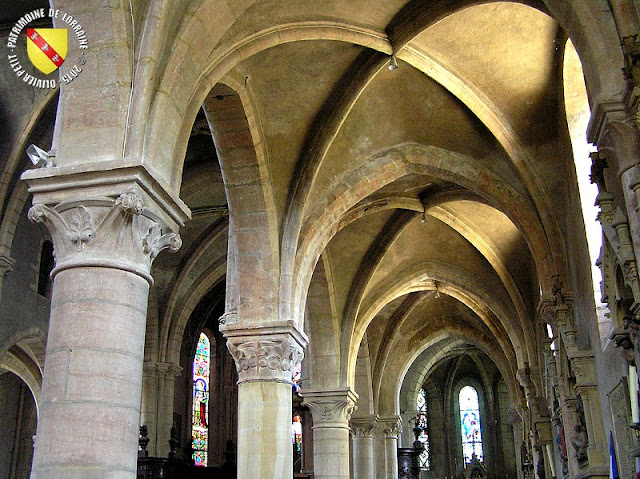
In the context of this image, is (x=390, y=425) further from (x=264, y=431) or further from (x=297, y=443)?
(x=264, y=431)

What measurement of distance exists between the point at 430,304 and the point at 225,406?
6491mm

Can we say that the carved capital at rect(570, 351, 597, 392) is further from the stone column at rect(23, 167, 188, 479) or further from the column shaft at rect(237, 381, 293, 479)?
the stone column at rect(23, 167, 188, 479)

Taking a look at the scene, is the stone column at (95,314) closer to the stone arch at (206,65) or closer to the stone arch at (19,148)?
the stone arch at (206,65)

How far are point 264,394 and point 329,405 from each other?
497cm

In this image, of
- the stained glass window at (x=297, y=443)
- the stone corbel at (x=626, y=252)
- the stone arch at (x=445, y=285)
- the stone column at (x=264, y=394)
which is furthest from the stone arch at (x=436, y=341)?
the stone corbel at (x=626, y=252)

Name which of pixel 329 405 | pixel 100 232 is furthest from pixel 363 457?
pixel 100 232

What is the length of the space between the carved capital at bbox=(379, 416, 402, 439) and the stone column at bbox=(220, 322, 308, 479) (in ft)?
34.9

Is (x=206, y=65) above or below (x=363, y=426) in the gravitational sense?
above

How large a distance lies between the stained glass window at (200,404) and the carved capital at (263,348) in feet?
36.0

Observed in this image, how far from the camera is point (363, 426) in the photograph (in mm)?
19016

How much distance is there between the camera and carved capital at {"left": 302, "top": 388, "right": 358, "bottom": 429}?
14234 mm

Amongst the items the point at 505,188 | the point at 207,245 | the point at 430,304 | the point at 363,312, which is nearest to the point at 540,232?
the point at 505,188

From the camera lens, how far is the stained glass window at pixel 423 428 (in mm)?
29250

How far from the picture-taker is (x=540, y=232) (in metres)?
10.8
